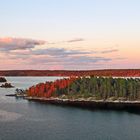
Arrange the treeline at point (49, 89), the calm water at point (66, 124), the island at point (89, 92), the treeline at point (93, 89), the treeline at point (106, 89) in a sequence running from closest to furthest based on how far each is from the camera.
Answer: the calm water at point (66, 124) → the island at point (89, 92) → the treeline at point (106, 89) → the treeline at point (93, 89) → the treeline at point (49, 89)

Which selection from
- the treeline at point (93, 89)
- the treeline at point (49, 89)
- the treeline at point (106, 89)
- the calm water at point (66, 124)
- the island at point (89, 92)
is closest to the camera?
the calm water at point (66, 124)

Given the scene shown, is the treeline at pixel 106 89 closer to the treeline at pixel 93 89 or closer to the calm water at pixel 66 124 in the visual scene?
the treeline at pixel 93 89

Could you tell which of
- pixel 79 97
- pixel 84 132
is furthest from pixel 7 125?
pixel 79 97

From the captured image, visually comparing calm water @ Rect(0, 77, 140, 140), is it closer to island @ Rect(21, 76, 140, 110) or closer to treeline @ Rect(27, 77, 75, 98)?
island @ Rect(21, 76, 140, 110)

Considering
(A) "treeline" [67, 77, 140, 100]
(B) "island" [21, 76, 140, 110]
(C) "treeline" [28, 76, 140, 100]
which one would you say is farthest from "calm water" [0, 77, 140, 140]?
(C) "treeline" [28, 76, 140, 100]

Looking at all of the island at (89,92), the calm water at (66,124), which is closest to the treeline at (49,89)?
the island at (89,92)

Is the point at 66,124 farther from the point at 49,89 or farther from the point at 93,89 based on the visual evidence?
the point at 49,89

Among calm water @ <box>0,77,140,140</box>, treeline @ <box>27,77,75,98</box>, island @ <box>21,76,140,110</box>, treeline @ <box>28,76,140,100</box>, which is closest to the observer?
calm water @ <box>0,77,140,140</box>
